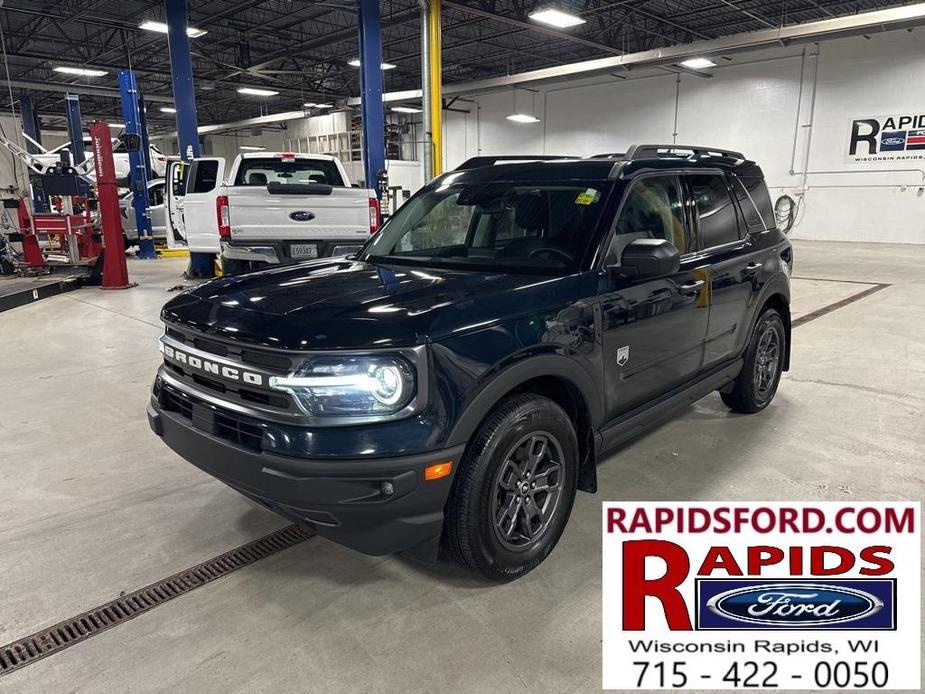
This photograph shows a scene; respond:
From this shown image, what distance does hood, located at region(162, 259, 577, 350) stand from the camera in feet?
6.78

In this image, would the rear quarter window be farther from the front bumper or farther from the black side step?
the front bumper

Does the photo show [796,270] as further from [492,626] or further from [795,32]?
[492,626]

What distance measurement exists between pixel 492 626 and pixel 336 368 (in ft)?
3.51

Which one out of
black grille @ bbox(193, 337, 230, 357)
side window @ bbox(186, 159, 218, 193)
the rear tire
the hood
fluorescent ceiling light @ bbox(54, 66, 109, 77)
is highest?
fluorescent ceiling light @ bbox(54, 66, 109, 77)

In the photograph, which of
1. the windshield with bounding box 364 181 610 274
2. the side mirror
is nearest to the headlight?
the windshield with bounding box 364 181 610 274

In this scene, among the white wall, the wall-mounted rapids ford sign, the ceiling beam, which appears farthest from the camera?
the white wall

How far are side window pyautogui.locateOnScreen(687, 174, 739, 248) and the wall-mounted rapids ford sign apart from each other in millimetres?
1843

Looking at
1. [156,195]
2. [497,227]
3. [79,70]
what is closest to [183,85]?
[156,195]

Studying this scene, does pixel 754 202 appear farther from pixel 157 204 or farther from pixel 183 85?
pixel 157 204

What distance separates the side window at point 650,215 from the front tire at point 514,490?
0.82 m

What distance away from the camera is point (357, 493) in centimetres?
199

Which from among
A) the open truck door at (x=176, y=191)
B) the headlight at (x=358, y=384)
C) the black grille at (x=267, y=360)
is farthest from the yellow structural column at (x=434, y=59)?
the headlight at (x=358, y=384)

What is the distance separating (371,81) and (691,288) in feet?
30.8

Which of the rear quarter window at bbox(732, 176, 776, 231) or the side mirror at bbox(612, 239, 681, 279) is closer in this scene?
the side mirror at bbox(612, 239, 681, 279)
